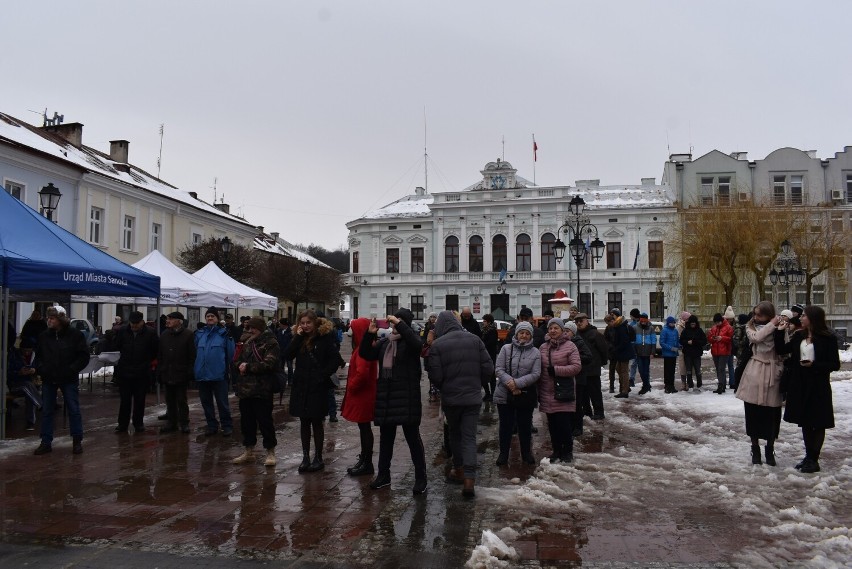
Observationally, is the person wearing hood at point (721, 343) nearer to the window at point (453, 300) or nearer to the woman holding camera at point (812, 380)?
the woman holding camera at point (812, 380)

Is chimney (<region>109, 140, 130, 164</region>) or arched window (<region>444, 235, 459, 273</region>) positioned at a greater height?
chimney (<region>109, 140, 130, 164</region>)

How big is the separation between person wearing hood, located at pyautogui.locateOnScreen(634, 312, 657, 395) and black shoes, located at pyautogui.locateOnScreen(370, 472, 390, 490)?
31.1ft

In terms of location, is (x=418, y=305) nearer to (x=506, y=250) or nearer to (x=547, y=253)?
(x=506, y=250)

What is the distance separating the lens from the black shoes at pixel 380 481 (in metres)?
6.43

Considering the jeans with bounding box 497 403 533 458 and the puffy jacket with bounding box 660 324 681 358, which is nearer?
the jeans with bounding box 497 403 533 458

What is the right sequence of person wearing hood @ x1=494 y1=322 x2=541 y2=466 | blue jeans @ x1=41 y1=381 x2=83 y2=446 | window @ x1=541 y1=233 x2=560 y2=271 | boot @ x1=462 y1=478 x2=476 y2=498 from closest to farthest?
boot @ x1=462 y1=478 x2=476 y2=498
person wearing hood @ x1=494 y1=322 x2=541 y2=466
blue jeans @ x1=41 y1=381 x2=83 y2=446
window @ x1=541 y1=233 x2=560 y2=271

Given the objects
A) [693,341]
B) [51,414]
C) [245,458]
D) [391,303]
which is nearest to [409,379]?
[245,458]

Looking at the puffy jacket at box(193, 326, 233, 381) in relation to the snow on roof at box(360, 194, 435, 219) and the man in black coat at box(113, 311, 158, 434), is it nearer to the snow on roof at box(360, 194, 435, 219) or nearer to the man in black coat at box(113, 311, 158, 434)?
the man in black coat at box(113, 311, 158, 434)

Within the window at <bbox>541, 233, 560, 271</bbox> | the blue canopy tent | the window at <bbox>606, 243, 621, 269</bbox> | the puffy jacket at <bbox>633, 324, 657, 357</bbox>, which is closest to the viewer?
the blue canopy tent

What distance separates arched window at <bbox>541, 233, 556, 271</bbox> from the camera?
4859 cm

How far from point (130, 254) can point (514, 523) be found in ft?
97.4

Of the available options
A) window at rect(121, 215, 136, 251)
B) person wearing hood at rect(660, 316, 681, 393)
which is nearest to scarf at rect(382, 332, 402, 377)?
person wearing hood at rect(660, 316, 681, 393)

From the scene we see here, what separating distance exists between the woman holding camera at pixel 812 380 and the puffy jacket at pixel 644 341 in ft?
24.0

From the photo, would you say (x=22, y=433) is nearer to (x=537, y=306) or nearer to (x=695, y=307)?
(x=695, y=307)
